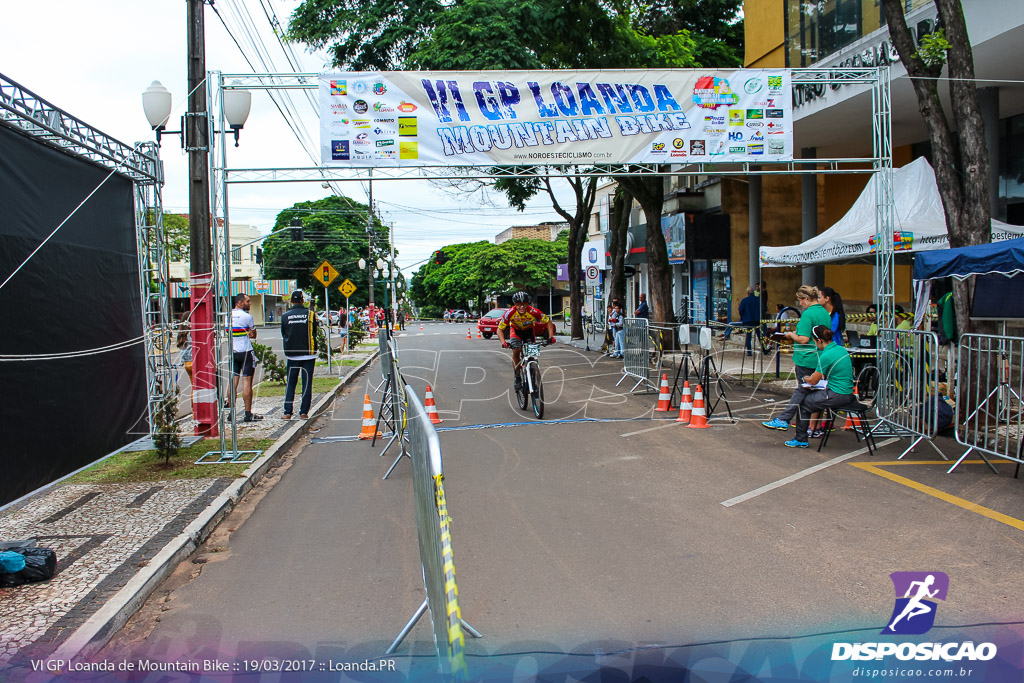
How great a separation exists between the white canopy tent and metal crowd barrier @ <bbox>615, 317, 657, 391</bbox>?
134 inches

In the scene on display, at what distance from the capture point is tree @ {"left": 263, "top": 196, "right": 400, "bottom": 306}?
71.0 metres

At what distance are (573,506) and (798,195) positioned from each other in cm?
2214

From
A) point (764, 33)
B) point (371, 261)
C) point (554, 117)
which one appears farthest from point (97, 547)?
point (371, 261)

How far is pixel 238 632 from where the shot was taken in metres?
4.29

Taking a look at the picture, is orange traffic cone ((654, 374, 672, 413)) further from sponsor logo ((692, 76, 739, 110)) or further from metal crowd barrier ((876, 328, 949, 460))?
sponsor logo ((692, 76, 739, 110))

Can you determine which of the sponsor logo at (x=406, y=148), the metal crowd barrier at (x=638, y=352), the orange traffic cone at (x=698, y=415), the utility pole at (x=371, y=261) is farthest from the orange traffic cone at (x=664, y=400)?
the utility pole at (x=371, y=261)

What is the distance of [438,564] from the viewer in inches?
126

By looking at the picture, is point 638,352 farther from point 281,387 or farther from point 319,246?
point 319,246

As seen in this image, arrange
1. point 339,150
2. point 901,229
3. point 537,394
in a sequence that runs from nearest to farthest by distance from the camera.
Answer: point 339,150 < point 537,394 < point 901,229

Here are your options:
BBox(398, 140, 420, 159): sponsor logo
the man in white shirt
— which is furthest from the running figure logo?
the man in white shirt

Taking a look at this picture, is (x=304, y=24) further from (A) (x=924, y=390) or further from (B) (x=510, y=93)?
(A) (x=924, y=390)

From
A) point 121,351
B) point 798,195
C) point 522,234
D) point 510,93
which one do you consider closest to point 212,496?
point 121,351

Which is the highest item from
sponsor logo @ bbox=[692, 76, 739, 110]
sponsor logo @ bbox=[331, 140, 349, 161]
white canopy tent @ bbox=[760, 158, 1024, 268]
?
sponsor logo @ bbox=[692, 76, 739, 110]

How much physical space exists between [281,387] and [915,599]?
14259mm
